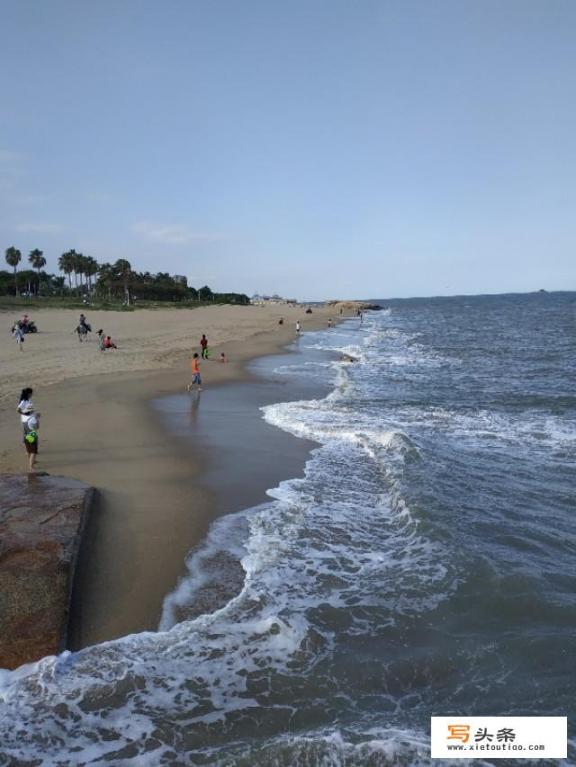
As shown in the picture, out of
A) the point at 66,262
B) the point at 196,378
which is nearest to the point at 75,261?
the point at 66,262

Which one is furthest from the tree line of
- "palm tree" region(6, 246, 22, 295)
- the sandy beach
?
the sandy beach

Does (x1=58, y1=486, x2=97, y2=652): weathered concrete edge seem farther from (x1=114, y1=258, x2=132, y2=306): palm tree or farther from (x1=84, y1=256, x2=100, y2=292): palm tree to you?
(x1=84, y1=256, x2=100, y2=292): palm tree

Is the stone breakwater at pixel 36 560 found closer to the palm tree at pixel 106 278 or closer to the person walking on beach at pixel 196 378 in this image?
the person walking on beach at pixel 196 378

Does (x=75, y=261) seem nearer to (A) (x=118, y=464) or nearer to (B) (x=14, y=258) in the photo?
(B) (x=14, y=258)

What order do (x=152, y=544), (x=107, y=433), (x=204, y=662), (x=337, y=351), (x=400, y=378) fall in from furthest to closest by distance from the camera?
(x=337, y=351), (x=400, y=378), (x=107, y=433), (x=152, y=544), (x=204, y=662)

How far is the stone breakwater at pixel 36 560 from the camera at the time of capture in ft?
18.2

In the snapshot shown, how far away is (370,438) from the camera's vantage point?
14.5m

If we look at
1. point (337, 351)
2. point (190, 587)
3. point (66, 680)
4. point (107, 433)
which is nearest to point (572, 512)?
point (190, 587)

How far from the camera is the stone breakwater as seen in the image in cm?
555

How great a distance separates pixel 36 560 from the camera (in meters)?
6.61

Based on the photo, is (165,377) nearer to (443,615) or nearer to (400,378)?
(400,378)

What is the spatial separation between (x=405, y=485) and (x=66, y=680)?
7282mm

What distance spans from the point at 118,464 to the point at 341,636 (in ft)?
22.8

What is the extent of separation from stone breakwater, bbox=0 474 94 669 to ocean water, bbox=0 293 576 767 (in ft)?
1.03
